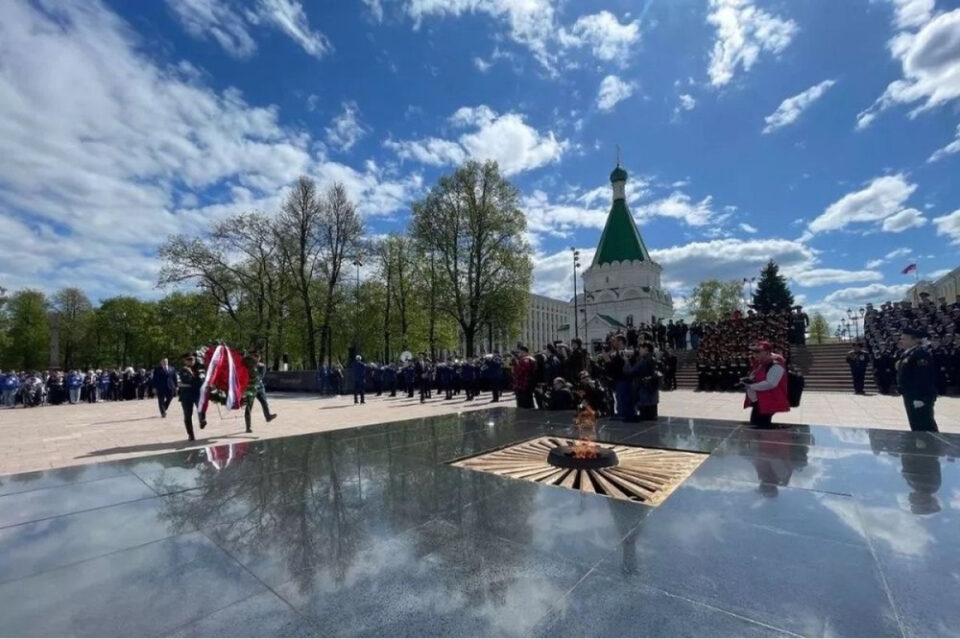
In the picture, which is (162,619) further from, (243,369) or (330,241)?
(330,241)

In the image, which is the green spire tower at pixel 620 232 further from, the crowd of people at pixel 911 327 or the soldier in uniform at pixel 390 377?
the soldier in uniform at pixel 390 377

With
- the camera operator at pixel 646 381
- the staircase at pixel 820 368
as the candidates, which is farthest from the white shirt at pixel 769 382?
the staircase at pixel 820 368

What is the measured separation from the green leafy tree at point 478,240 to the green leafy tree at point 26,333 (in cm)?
4996

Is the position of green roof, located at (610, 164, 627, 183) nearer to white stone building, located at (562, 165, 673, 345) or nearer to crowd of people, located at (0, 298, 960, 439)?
white stone building, located at (562, 165, 673, 345)

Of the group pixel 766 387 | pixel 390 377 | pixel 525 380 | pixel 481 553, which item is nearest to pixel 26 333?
pixel 390 377

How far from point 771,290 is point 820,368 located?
42632mm

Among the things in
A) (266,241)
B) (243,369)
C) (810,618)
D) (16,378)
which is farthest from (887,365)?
(16,378)

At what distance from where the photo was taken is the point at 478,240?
107 feet

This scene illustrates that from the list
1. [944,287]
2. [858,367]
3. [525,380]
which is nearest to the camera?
[525,380]

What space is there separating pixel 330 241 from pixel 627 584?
3323cm

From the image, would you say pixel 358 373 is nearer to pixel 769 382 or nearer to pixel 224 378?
pixel 224 378

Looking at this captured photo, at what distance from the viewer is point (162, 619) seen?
2.62m

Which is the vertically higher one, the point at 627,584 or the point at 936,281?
the point at 936,281

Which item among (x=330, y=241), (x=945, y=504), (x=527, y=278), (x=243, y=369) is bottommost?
(x=945, y=504)
